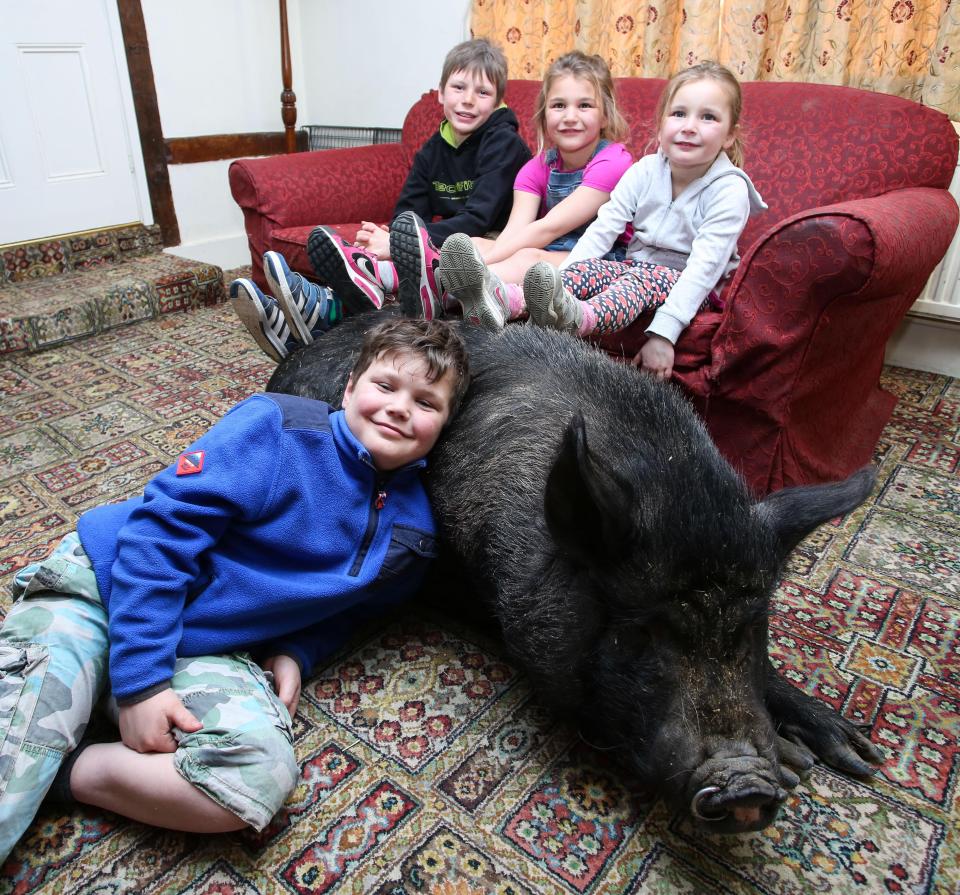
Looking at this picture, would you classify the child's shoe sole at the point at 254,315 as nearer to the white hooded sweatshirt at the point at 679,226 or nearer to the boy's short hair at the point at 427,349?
the boy's short hair at the point at 427,349

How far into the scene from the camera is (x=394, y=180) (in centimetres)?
360

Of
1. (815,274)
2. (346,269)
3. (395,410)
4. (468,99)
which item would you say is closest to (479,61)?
(468,99)

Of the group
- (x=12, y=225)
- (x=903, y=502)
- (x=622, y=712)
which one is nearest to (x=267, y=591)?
(x=622, y=712)

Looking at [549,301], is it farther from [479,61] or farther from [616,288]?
[479,61]

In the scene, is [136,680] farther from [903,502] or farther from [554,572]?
[903,502]

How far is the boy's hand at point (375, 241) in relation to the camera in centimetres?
238

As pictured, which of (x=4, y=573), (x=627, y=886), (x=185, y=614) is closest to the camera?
(x=627, y=886)

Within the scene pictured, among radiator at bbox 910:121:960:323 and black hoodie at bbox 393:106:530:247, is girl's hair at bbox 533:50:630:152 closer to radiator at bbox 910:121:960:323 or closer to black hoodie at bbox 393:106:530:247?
black hoodie at bbox 393:106:530:247

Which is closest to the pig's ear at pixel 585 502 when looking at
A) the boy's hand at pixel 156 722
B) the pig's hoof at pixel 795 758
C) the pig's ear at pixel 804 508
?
the pig's ear at pixel 804 508

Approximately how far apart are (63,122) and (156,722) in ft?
12.7

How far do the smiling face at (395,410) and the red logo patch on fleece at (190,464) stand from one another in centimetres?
29

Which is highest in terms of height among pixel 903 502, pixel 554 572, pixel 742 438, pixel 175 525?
pixel 175 525

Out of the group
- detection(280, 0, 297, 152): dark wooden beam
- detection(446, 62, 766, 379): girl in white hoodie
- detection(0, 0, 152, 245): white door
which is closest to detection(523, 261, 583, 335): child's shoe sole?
detection(446, 62, 766, 379): girl in white hoodie

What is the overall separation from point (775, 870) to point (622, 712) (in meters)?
0.32
